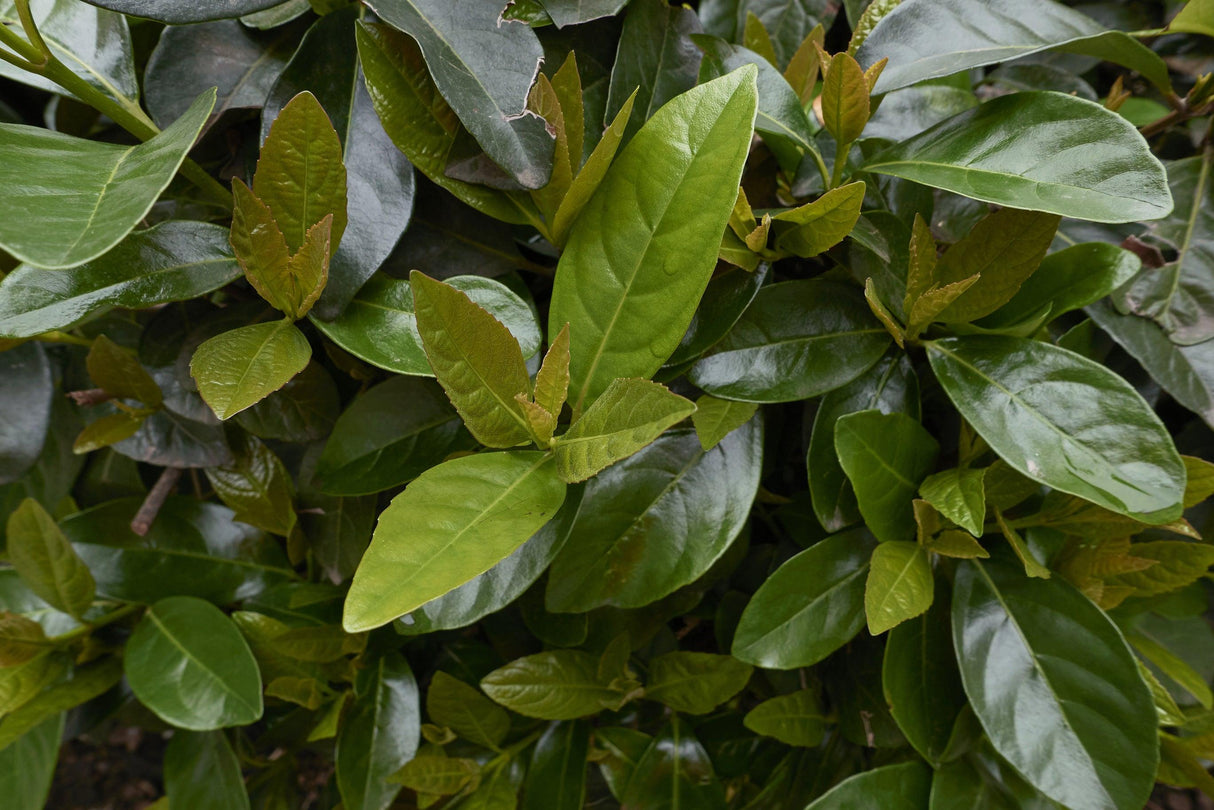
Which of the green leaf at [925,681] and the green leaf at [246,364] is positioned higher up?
the green leaf at [246,364]

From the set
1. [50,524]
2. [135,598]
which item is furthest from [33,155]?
[135,598]

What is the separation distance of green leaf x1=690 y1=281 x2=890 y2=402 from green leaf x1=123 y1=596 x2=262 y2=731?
529 millimetres

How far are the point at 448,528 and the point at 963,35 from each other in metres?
0.57

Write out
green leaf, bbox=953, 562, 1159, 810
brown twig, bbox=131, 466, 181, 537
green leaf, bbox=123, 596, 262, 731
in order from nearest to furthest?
green leaf, bbox=953, 562, 1159, 810 → green leaf, bbox=123, 596, 262, 731 → brown twig, bbox=131, 466, 181, 537

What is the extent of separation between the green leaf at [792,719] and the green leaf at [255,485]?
20.8 inches

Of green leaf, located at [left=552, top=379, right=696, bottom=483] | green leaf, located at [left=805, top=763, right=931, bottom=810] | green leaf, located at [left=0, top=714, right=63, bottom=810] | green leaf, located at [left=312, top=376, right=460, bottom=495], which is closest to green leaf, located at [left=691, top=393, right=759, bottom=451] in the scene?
green leaf, located at [left=552, top=379, right=696, bottom=483]

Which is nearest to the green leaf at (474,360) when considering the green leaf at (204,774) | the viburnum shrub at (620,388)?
the viburnum shrub at (620,388)

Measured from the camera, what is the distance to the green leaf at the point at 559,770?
820 mm

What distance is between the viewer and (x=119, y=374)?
2.47ft

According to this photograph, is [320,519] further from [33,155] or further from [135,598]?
[33,155]

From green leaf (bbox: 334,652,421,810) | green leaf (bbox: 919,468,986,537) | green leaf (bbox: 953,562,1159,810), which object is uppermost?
green leaf (bbox: 919,468,986,537)

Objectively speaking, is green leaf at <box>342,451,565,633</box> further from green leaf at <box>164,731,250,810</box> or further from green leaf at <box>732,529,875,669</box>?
green leaf at <box>164,731,250,810</box>

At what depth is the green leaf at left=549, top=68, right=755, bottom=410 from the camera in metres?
0.53

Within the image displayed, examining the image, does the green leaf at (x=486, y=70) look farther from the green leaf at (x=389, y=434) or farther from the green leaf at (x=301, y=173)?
the green leaf at (x=389, y=434)
